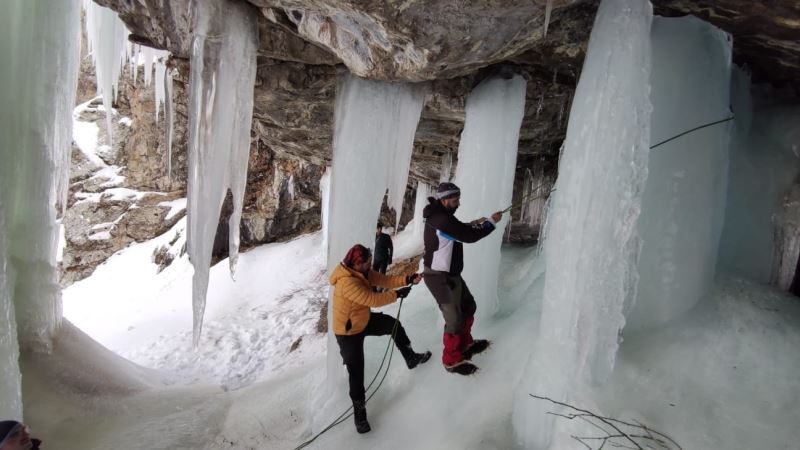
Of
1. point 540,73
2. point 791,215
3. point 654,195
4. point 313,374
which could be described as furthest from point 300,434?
point 791,215

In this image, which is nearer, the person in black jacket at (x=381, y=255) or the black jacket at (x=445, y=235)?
the black jacket at (x=445, y=235)

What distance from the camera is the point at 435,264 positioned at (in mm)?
3598

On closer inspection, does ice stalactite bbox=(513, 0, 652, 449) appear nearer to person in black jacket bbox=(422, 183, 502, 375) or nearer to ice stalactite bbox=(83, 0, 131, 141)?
person in black jacket bbox=(422, 183, 502, 375)

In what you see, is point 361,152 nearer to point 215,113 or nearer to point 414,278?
point 215,113

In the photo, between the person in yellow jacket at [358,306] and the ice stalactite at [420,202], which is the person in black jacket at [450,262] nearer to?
the person in yellow jacket at [358,306]

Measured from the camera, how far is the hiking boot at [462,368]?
386cm

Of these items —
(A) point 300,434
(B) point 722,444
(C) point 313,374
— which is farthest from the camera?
(C) point 313,374

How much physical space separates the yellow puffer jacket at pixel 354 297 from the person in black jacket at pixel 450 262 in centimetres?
32

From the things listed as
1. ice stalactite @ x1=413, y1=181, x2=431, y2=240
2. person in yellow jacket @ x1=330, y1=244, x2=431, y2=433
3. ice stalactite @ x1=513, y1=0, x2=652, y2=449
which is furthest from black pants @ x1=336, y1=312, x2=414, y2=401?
ice stalactite @ x1=413, y1=181, x2=431, y2=240

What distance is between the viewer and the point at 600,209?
2.84 meters

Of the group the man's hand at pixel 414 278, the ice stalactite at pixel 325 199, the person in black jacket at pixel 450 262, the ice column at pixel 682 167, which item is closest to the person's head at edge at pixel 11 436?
the man's hand at pixel 414 278

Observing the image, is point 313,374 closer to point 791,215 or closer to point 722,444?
point 722,444

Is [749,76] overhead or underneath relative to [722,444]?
overhead

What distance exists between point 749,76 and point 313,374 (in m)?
5.32
